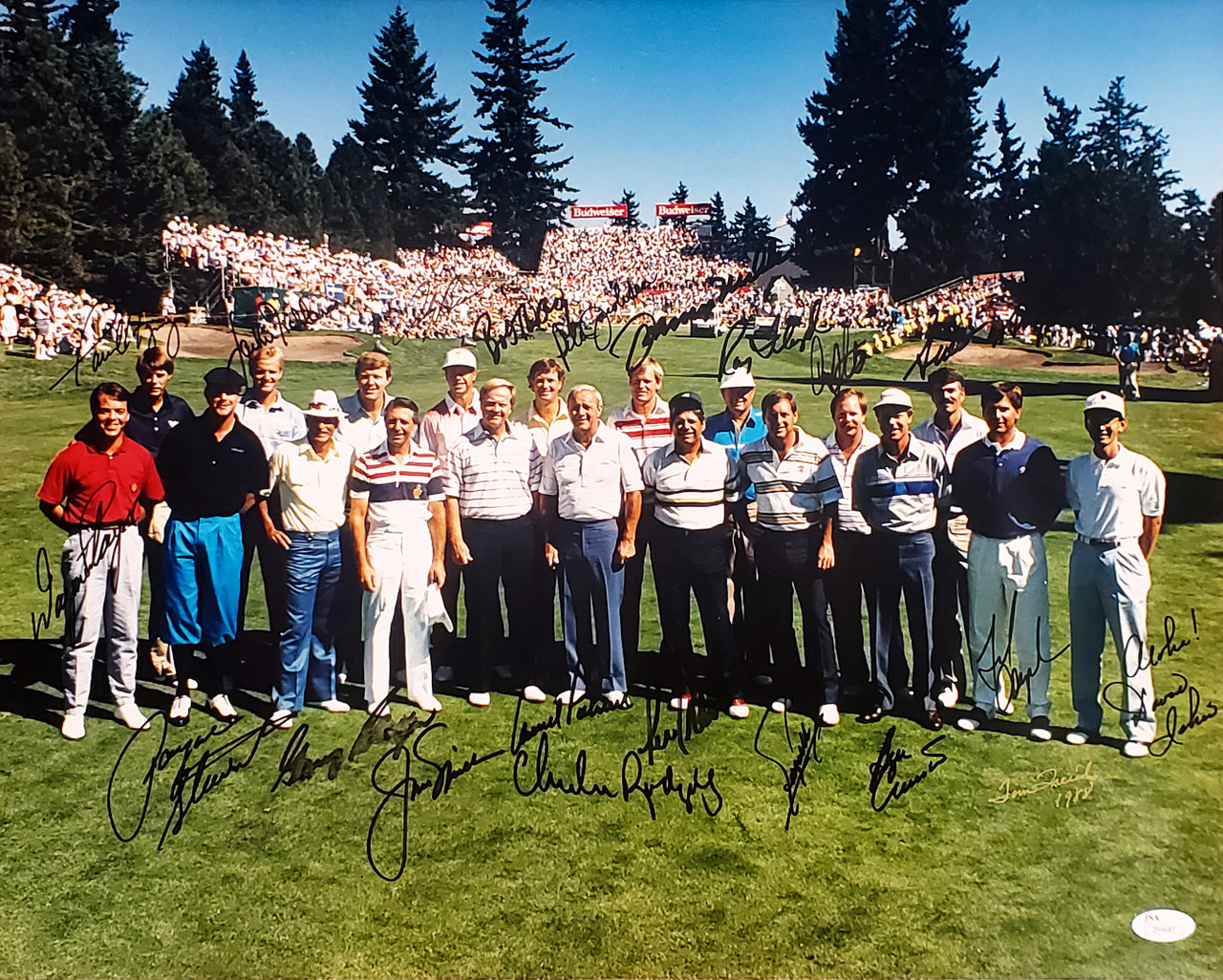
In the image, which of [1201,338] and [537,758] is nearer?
[537,758]

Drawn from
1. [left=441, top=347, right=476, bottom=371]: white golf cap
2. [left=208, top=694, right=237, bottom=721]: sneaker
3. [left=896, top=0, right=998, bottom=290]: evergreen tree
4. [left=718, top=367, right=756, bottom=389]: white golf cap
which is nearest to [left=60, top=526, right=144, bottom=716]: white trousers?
[left=208, top=694, right=237, bottom=721]: sneaker

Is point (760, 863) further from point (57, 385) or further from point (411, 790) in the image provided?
point (57, 385)

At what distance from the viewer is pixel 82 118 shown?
12.3 feet

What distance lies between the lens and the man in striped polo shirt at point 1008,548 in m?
3.63

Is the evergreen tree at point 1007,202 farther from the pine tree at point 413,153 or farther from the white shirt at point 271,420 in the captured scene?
the white shirt at point 271,420

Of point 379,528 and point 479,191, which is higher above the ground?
point 479,191

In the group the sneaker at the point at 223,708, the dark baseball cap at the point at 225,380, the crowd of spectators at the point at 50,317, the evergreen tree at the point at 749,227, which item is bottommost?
the sneaker at the point at 223,708

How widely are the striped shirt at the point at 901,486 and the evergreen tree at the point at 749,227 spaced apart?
40.5 inches

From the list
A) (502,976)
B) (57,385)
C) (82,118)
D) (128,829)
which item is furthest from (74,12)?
(502,976)

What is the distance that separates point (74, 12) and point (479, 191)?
5.31 feet

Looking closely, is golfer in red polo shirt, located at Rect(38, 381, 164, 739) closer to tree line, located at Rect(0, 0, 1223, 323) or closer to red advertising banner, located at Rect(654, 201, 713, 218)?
tree line, located at Rect(0, 0, 1223, 323)
